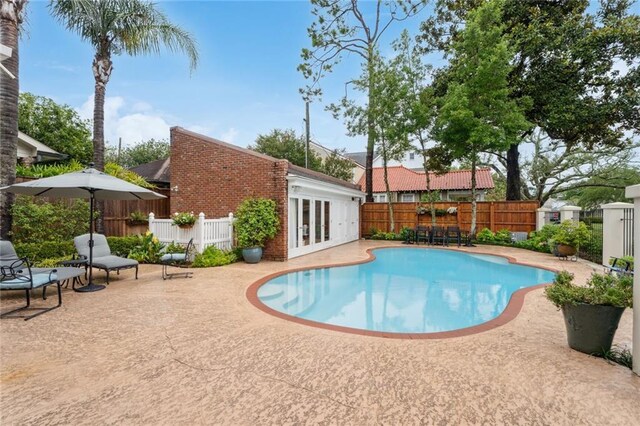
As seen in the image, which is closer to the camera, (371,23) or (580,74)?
(580,74)

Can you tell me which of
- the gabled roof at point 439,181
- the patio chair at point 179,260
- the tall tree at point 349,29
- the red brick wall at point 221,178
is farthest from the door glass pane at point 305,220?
the gabled roof at point 439,181

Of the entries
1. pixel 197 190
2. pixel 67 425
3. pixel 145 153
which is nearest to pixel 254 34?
pixel 197 190

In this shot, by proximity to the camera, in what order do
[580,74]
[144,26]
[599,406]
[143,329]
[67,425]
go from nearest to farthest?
[67,425], [599,406], [143,329], [144,26], [580,74]

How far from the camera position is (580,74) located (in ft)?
49.7

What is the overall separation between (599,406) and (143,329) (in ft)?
17.7

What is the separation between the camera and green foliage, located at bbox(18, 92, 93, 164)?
17.8 m

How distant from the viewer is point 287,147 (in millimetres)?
27297

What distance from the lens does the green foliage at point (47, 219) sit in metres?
8.47

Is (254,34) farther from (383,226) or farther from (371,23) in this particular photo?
(383,226)

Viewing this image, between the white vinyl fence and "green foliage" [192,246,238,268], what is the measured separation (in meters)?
0.23

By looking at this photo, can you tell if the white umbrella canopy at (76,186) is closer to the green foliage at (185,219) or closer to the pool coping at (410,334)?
the green foliage at (185,219)

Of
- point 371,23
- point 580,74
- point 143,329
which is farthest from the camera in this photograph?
point 371,23

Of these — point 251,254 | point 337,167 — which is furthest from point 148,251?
point 337,167

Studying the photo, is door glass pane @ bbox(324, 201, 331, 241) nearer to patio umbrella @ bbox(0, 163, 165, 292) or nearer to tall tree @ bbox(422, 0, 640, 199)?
patio umbrella @ bbox(0, 163, 165, 292)
